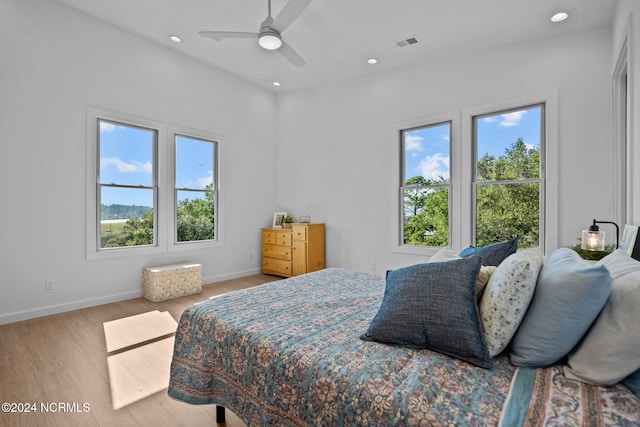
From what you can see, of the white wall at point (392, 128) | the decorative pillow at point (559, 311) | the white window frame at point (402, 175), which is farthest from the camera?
the white window frame at point (402, 175)

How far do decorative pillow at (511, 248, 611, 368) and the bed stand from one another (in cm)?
7

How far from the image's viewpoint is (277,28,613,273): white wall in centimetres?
338

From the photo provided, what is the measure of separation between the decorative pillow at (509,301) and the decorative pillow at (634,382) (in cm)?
31

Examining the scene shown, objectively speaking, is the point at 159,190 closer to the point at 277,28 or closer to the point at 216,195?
the point at 216,195

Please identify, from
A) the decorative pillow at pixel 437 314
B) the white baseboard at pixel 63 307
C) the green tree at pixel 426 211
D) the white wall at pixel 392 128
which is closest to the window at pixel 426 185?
the green tree at pixel 426 211

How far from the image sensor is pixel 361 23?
360 centimetres

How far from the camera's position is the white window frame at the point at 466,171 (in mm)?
3557

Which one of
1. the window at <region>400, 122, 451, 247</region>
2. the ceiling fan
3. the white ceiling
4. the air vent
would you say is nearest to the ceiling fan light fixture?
the ceiling fan

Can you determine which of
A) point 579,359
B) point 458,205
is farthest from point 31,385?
point 458,205

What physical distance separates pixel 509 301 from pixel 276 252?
4.43 metres

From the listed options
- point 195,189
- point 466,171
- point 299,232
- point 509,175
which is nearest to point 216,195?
point 195,189

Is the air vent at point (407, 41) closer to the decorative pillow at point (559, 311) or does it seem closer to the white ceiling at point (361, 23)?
the white ceiling at point (361, 23)

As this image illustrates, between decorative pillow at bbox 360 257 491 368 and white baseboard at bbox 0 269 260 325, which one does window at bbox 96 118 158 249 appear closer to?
white baseboard at bbox 0 269 260 325

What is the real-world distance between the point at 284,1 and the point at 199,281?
3.58m
